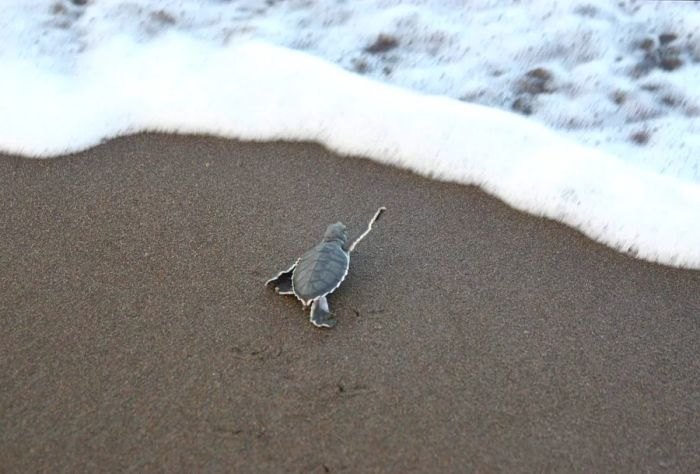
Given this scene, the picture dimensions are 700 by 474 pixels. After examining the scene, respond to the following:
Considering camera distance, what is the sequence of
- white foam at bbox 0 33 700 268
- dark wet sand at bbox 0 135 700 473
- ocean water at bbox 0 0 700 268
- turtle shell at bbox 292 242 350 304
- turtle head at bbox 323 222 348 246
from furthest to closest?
1. ocean water at bbox 0 0 700 268
2. white foam at bbox 0 33 700 268
3. turtle head at bbox 323 222 348 246
4. turtle shell at bbox 292 242 350 304
5. dark wet sand at bbox 0 135 700 473

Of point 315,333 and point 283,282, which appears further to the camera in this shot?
point 283,282

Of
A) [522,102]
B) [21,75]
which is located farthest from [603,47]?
[21,75]

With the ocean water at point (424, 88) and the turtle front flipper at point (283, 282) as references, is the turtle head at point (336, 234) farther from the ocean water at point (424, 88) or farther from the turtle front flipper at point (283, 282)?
the ocean water at point (424, 88)

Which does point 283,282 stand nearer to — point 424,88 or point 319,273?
point 319,273

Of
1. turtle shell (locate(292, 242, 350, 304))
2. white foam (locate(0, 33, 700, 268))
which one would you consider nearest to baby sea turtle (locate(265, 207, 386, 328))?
turtle shell (locate(292, 242, 350, 304))

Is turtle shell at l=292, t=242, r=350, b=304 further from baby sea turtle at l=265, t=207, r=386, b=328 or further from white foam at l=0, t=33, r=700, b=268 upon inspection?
white foam at l=0, t=33, r=700, b=268

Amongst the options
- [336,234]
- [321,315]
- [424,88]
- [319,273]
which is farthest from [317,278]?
[424,88]

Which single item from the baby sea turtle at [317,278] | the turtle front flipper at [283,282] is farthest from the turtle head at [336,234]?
the turtle front flipper at [283,282]
